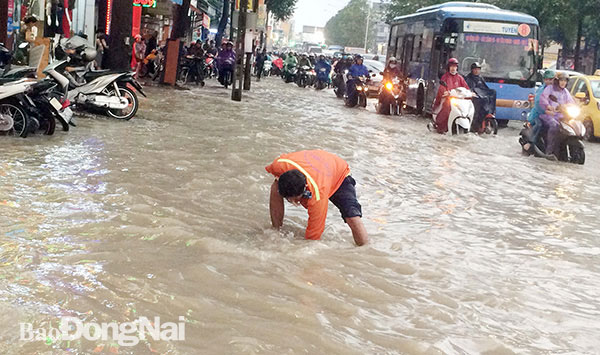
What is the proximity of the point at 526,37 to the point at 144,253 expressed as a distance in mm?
14111

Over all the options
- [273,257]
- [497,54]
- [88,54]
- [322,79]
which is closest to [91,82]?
[88,54]

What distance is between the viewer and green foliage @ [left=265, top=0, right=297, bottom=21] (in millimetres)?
53156

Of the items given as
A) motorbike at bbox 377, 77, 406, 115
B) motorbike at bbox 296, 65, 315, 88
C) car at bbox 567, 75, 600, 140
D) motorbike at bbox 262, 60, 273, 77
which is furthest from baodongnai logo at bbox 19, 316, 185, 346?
motorbike at bbox 262, 60, 273, 77

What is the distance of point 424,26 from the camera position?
62.6ft

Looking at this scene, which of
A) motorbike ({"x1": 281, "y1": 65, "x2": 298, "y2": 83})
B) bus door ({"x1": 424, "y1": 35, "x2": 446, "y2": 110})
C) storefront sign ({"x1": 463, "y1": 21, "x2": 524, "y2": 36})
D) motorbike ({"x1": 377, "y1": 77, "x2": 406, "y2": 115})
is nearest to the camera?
storefront sign ({"x1": 463, "y1": 21, "x2": 524, "y2": 36})

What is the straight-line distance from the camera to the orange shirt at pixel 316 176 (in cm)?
475

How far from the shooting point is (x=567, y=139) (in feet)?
37.6

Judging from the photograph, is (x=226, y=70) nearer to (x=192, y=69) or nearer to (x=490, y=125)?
(x=192, y=69)

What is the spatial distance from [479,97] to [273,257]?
10.8 metres

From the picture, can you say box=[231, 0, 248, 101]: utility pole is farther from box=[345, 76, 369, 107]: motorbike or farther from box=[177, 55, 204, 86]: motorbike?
box=[177, 55, 204, 86]: motorbike

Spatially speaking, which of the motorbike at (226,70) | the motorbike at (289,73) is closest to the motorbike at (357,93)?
the motorbike at (226,70)

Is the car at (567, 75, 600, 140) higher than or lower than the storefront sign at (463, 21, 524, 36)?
lower

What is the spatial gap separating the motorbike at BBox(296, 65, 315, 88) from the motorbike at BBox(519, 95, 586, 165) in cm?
1889

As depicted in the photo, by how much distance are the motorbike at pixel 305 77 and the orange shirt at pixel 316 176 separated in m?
25.8
